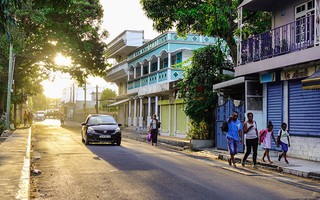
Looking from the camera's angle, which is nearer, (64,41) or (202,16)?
(202,16)

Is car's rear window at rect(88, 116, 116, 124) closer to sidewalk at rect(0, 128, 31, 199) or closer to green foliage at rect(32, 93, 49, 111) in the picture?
sidewalk at rect(0, 128, 31, 199)

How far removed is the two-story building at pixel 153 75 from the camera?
29938 millimetres

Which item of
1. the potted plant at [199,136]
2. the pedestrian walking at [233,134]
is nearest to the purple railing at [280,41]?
the pedestrian walking at [233,134]

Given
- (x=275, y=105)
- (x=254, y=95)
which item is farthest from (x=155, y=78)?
(x=275, y=105)

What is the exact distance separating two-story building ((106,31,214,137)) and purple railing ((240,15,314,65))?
259 inches

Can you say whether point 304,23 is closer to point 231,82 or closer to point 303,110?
point 303,110

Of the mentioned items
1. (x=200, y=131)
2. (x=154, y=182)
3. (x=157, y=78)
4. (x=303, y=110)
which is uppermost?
(x=157, y=78)

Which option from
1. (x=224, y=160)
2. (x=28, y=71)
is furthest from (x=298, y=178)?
(x=28, y=71)

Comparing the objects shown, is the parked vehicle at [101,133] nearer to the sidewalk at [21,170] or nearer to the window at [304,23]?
the sidewalk at [21,170]

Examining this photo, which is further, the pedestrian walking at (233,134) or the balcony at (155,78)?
the balcony at (155,78)

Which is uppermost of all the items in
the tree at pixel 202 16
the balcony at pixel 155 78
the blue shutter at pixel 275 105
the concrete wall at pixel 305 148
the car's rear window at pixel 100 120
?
the tree at pixel 202 16

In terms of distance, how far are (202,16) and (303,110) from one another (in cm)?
731

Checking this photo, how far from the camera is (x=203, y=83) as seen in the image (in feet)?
68.6

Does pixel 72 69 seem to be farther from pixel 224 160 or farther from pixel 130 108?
pixel 224 160
